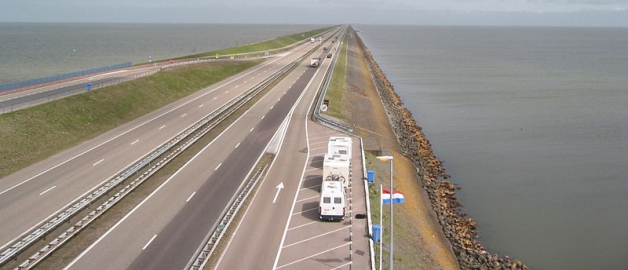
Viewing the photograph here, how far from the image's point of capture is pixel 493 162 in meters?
63.3

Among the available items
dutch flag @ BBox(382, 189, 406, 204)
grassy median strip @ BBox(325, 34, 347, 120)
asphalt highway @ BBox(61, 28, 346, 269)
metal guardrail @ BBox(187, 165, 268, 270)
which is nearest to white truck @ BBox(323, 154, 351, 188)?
dutch flag @ BBox(382, 189, 406, 204)

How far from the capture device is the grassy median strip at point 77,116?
44.3 m

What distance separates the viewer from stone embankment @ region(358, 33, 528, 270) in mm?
35875

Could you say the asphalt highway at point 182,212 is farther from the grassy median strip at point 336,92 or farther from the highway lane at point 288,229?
the grassy median strip at point 336,92

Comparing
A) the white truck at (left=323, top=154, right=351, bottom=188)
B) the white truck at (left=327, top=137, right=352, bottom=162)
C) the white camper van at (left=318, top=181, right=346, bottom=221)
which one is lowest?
the white camper van at (left=318, top=181, right=346, bottom=221)

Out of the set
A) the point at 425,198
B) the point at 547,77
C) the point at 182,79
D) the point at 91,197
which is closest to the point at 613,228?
the point at 425,198

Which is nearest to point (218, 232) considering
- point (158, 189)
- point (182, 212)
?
point (182, 212)

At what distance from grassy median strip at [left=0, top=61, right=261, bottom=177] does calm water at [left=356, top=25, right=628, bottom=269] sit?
116 feet

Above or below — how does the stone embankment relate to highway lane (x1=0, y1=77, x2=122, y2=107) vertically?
below

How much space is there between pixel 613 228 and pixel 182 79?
59925 millimetres

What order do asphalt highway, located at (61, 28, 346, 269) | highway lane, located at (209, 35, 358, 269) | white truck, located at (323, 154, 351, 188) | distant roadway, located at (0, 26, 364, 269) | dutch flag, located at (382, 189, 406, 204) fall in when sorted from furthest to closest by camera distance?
white truck, located at (323, 154, 351, 188) → dutch flag, located at (382, 189, 406, 204) → distant roadway, located at (0, 26, 364, 269) → highway lane, located at (209, 35, 358, 269) → asphalt highway, located at (61, 28, 346, 269)

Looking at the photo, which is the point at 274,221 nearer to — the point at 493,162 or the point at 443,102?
the point at 493,162

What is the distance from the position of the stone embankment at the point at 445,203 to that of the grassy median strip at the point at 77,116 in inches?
1204

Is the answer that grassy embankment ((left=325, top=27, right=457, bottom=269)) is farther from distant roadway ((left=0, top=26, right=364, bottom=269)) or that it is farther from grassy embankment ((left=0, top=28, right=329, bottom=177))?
grassy embankment ((left=0, top=28, right=329, bottom=177))
